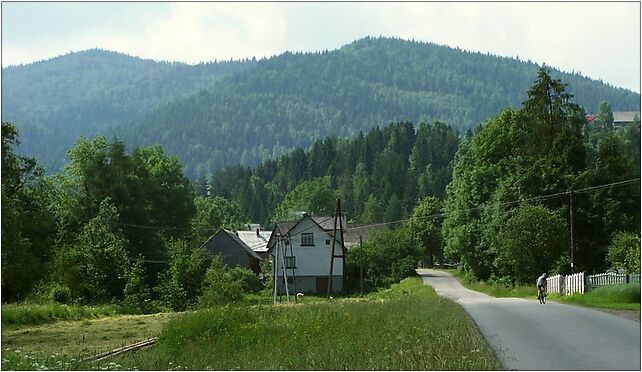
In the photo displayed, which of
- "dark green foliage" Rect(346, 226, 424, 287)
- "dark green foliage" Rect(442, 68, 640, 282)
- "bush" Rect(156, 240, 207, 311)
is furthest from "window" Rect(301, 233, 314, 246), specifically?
"bush" Rect(156, 240, 207, 311)

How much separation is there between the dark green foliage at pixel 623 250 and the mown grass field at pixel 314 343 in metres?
20.2

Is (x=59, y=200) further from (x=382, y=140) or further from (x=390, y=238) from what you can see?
(x=382, y=140)

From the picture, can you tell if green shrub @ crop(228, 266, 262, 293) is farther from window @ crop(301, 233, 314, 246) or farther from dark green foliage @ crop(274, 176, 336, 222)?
dark green foliage @ crop(274, 176, 336, 222)

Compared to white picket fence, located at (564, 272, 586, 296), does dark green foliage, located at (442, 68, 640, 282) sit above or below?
above

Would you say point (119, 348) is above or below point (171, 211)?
below

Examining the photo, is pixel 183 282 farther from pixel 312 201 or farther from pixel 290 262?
pixel 312 201

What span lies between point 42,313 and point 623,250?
99.4ft

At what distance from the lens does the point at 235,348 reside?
21109mm

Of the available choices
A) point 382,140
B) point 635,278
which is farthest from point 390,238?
point 382,140

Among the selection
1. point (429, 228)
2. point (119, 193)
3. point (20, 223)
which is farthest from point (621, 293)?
point (429, 228)

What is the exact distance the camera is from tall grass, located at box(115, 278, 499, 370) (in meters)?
14.8

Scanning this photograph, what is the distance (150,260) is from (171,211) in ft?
34.4

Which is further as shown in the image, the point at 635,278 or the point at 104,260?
the point at 104,260

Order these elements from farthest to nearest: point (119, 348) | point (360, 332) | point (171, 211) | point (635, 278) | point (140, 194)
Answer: point (171, 211) → point (140, 194) → point (635, 278) → point (119, 348) → point (360, 332)
